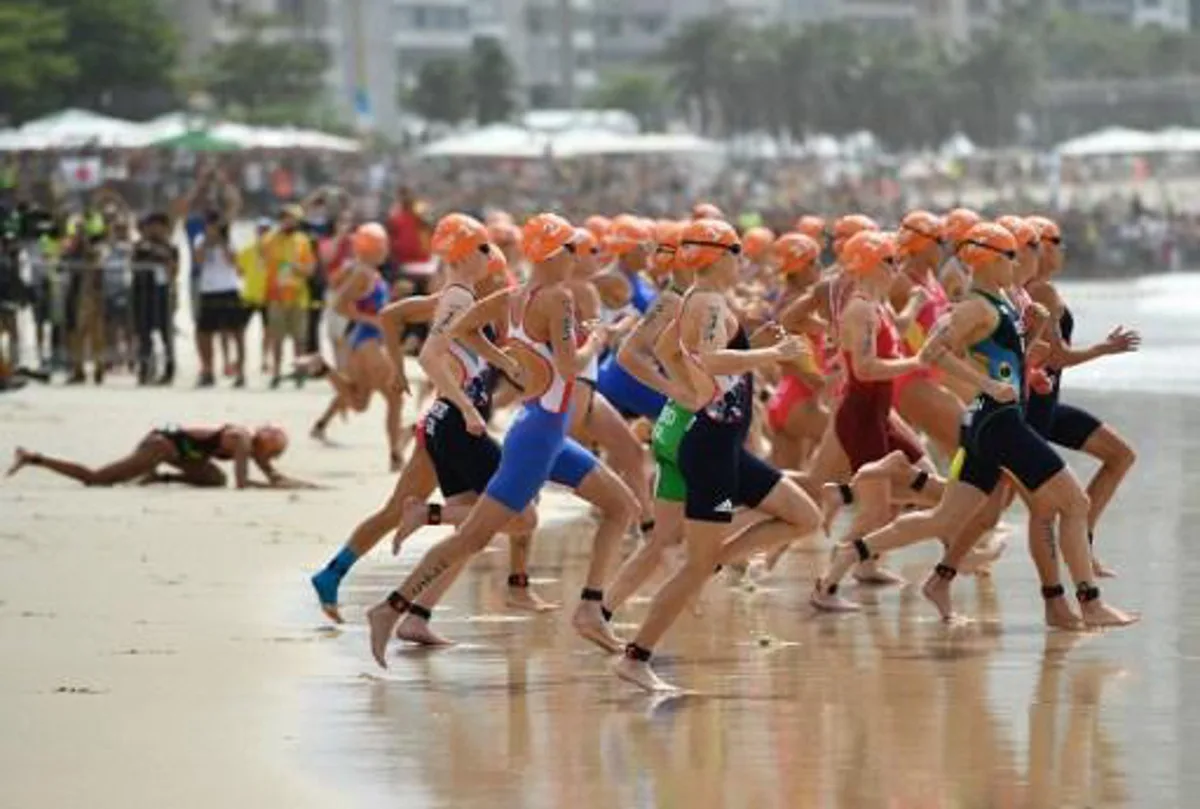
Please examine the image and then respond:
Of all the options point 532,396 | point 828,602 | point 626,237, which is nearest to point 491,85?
point 626,237

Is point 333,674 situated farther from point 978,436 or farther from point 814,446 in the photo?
point 814,446

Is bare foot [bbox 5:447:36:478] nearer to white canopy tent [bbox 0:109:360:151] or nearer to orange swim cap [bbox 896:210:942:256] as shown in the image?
orange swim cap [bbox 896:210:942:256]

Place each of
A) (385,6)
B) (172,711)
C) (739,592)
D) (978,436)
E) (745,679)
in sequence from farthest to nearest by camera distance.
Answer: (385,6) → (739,592) → (978,436) → (745,679) → (172,711)

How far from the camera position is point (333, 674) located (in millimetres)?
14867

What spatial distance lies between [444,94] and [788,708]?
428ft

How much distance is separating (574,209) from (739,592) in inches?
2343

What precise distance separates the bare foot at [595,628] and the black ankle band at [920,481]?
2199mm

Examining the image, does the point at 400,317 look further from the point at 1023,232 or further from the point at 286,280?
the point at 286,280

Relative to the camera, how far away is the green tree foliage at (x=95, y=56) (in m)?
84.8

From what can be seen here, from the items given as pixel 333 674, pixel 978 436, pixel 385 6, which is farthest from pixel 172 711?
pixel 385 6

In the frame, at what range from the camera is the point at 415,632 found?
15469 mm

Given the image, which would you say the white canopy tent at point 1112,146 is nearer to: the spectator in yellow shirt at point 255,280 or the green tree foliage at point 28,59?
the green tree foliage at point 28,59

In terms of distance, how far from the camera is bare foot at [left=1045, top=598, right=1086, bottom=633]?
52.6 feet

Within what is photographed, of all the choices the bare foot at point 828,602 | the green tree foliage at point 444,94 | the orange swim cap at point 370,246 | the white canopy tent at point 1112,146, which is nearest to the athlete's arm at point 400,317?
the bare foot at point 828,602
